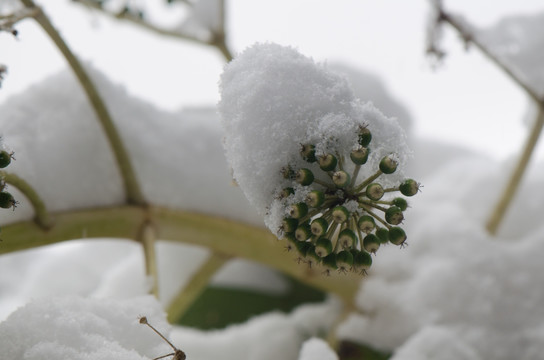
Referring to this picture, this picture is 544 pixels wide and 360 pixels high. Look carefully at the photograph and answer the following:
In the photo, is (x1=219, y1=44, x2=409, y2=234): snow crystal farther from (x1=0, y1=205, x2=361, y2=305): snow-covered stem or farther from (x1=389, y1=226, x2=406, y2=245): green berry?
(x1=0, y1=205, x2=361, y2=305): snow-covered stem

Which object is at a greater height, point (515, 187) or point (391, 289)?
point (515, 187)

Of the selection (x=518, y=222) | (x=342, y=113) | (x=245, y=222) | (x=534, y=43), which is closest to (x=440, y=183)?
(x=518, y=222)

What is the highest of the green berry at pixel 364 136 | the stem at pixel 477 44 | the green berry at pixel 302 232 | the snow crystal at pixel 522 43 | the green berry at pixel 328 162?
the snow crystal at pixel 522 43

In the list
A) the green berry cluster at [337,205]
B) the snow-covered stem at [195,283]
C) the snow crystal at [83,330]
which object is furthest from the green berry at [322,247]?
the snow-covered stem at [195,283]

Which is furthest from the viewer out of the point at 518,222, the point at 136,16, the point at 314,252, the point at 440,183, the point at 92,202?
the point at 440,183

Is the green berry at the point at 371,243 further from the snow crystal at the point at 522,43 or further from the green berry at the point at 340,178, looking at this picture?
the snow crystal at the point at 522,43

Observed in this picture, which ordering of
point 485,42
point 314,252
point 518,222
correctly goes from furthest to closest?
point 518,222, point 485,42, point 314,252

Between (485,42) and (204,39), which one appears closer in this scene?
(485,42)

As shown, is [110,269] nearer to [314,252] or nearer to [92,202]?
[92,202]
